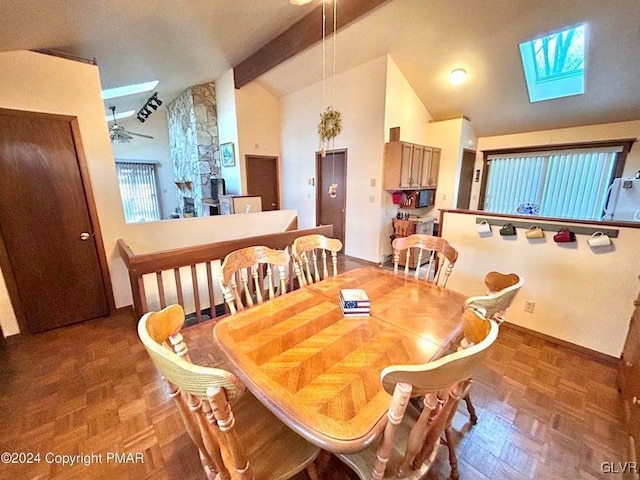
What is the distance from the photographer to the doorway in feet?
17.2

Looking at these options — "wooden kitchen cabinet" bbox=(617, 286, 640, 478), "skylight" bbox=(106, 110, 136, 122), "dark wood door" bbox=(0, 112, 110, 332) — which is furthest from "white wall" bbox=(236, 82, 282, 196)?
"wooden kitchen cabinet" bbox=(617, 286, 640, 478)

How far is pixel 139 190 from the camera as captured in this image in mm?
7621

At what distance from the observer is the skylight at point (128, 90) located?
498 centimetres

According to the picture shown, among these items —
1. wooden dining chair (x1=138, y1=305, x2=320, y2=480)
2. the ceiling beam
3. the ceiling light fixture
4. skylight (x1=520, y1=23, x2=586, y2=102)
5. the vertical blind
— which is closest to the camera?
wooden dining chair (x1=138, y1=305, x2=320, y2=480)

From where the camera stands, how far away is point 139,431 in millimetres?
1586

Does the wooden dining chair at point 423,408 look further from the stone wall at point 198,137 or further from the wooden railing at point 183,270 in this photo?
the stone wall at point 198,137

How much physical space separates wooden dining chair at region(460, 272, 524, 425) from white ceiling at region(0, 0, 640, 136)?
3332 millimetres

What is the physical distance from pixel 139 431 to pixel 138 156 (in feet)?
25.8

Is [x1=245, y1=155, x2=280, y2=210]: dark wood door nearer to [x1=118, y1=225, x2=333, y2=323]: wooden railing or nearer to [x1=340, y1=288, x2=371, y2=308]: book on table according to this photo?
[x1=118, y1=225, x2=333, y2=323]: wooden railing

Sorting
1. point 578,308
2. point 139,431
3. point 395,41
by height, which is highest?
point 395,41

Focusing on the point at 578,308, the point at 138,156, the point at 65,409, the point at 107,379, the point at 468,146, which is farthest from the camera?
the point at 138,156

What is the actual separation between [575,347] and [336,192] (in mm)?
3918

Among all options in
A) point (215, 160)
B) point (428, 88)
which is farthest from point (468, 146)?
point (215, 160)

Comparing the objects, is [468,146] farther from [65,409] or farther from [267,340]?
[65,409]
